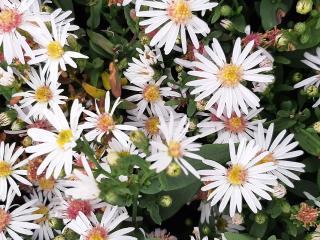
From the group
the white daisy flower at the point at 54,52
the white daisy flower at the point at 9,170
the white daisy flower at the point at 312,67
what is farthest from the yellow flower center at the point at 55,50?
the white daisy flower at the point at 312,67

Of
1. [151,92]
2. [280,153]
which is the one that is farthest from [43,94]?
[280,153]

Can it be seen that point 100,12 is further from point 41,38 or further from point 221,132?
point 221,132

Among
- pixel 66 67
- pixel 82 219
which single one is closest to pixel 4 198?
pixel 82 219

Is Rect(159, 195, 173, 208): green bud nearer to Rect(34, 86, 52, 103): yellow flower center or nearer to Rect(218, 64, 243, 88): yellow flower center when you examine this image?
Rect(218, 64, 243, 88): yellow flower center

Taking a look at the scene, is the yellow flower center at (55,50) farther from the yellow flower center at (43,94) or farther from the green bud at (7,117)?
the green bud at (7,117)

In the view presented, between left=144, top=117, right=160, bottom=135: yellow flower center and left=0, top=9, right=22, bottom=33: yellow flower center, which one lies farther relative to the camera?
left=144, top=117, right=160, bottom=135: yellow flower center

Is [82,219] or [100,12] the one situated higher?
[100,12]

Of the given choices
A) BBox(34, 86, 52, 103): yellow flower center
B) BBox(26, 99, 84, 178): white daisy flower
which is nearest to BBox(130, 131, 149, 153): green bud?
BBox(26, 99, 84, 178): white daisy flower
